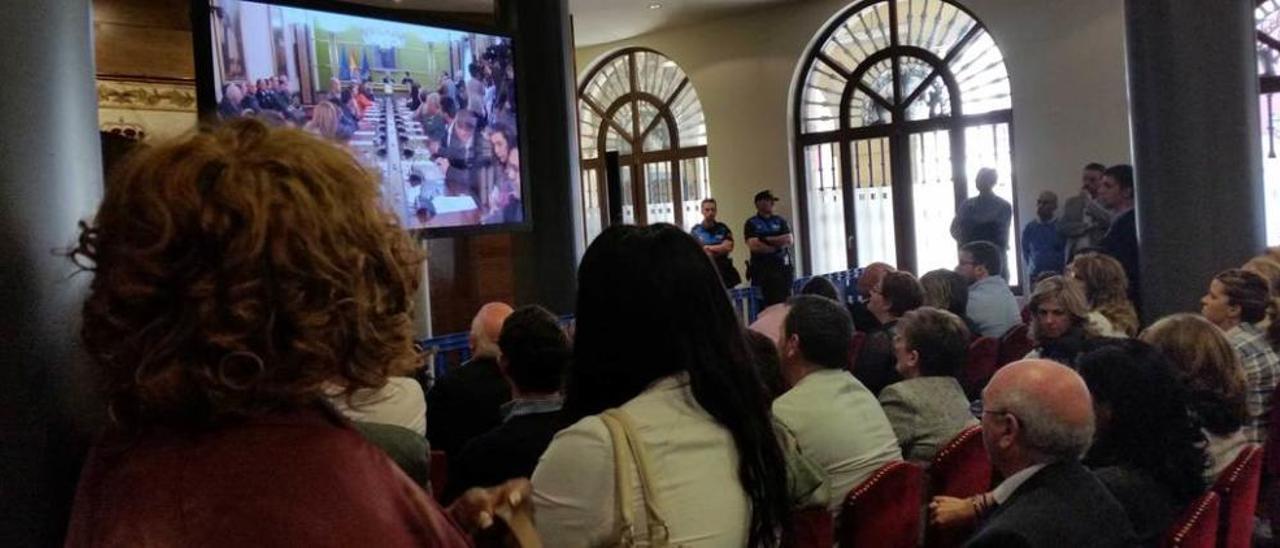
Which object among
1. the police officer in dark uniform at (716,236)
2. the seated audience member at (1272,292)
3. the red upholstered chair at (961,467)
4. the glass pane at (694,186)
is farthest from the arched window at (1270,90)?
the red upholstered chair at (961,467)

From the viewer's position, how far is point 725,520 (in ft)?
5.83

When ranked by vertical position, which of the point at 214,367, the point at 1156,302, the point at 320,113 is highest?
the point at 320,113

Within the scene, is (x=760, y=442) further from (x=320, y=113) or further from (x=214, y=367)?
(x=320, y=113)

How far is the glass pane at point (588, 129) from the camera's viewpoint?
14.1 metres

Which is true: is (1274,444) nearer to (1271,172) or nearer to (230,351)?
(230,351)

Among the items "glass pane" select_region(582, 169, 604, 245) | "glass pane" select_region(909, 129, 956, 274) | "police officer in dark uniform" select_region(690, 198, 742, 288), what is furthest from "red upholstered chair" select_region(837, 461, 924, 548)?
"glass pane" select_region(582, 169, 604, 245)

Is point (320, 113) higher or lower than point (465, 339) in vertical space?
higher

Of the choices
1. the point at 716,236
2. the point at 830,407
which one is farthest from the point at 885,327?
the point at 716,236

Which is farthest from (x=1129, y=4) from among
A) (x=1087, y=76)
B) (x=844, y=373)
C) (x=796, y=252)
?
(x=796, y=252)

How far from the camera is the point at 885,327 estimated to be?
4754 millimetres

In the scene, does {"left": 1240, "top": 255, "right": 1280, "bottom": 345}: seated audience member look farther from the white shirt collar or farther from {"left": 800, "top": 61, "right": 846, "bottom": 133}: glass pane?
{"left": 800, "top": 61, "right": 846, "bottom": 133}: glass pane

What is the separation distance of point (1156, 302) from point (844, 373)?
3.38 meters

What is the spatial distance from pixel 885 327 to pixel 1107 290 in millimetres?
920

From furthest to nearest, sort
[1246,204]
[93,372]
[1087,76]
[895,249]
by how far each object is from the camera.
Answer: [895,249], [1087,76], [1246,204], [93,372]
